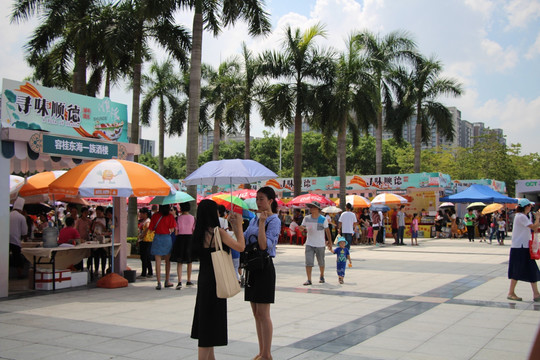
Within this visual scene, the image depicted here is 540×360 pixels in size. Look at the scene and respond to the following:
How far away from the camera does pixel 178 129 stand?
37.0 meters

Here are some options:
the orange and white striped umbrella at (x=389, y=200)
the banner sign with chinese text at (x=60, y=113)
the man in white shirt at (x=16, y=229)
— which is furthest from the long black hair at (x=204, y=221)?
the orange and white striped umbrella at (x=389, y=200)

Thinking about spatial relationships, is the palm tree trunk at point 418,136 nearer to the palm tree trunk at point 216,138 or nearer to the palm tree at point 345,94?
the palm tree at point 345,94

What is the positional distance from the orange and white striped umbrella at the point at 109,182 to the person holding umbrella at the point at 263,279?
16.3ft

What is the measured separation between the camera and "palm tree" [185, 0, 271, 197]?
52.6ft

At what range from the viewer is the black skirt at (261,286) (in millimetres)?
5035

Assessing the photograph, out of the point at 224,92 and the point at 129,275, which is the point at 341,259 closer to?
the point at 129,275

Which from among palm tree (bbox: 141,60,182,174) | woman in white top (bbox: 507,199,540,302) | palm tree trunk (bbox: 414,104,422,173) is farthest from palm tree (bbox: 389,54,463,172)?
woman in white top (bbox: 507,199,540,302)

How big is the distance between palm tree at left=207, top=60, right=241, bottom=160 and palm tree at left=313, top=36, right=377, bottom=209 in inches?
212

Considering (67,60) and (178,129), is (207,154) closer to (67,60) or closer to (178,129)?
(178,129)

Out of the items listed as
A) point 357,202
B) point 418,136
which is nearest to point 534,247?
point 357,202

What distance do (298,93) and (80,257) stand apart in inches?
643

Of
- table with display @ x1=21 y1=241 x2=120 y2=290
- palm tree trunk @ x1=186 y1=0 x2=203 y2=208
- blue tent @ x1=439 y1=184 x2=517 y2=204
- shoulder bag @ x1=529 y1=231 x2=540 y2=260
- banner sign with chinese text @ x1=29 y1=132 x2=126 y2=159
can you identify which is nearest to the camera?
shoulder bag @ x1=529 y1=231 x2=540 y2=260

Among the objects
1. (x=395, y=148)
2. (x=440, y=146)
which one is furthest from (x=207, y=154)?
(x=440, y=146)

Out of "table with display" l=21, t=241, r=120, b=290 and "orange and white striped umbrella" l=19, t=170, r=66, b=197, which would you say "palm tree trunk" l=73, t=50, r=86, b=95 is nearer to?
"orange and white striped umbrella" l=19, t=170, r=66, b=197
